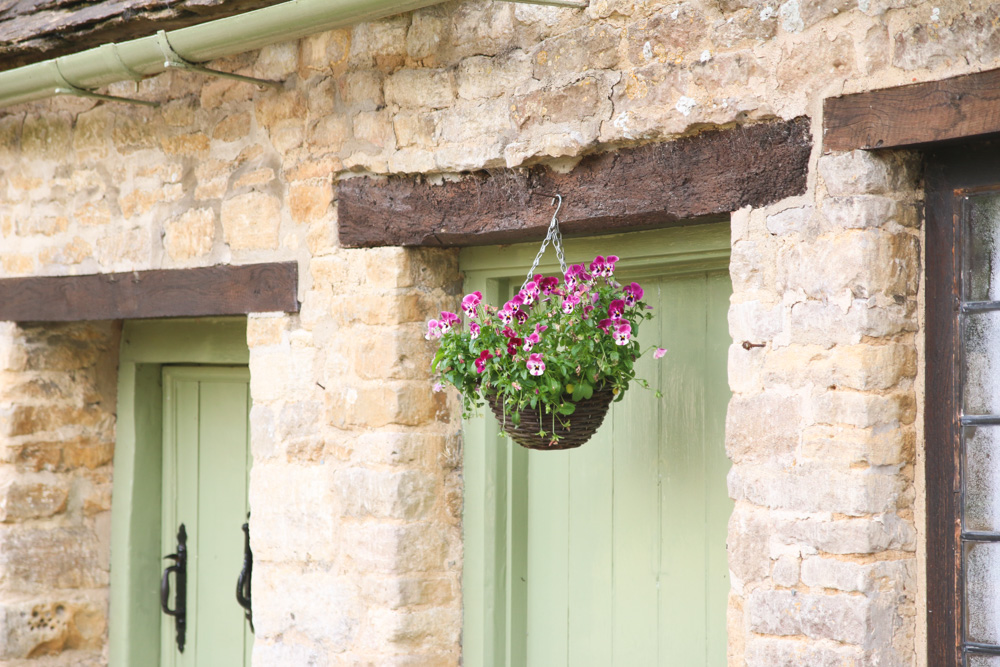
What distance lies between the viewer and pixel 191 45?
3.01m

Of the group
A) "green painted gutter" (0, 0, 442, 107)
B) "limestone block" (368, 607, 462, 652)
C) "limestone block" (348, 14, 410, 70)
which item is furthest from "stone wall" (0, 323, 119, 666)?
"limestone block" (348, 14, 410, 70)

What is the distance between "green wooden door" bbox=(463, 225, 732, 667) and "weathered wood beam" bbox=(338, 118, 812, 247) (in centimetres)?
18

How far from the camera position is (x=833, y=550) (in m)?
2.33

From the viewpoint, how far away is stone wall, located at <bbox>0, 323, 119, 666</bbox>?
4047 millimetres

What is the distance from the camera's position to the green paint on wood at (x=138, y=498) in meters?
4.24

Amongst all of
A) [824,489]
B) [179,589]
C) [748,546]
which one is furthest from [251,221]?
[824,489]

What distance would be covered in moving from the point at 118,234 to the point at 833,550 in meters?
2.77

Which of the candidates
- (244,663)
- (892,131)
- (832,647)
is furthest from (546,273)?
(244,663)

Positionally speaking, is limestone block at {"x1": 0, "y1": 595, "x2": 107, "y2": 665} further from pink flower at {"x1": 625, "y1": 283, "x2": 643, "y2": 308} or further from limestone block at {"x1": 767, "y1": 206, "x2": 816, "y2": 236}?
limestone block at {"x1": 767, "y1": 206, "x2": 816, "y2": 236}

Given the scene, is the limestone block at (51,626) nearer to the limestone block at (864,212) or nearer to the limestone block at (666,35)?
the limestone block at (666,35)

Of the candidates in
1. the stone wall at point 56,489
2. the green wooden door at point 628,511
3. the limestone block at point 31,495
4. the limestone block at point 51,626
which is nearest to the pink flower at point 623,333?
the green wooden door at point 628,511

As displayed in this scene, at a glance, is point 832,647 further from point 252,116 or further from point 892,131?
point 252,116

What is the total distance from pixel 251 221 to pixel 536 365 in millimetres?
1403

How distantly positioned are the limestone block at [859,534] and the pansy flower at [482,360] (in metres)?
0.85
